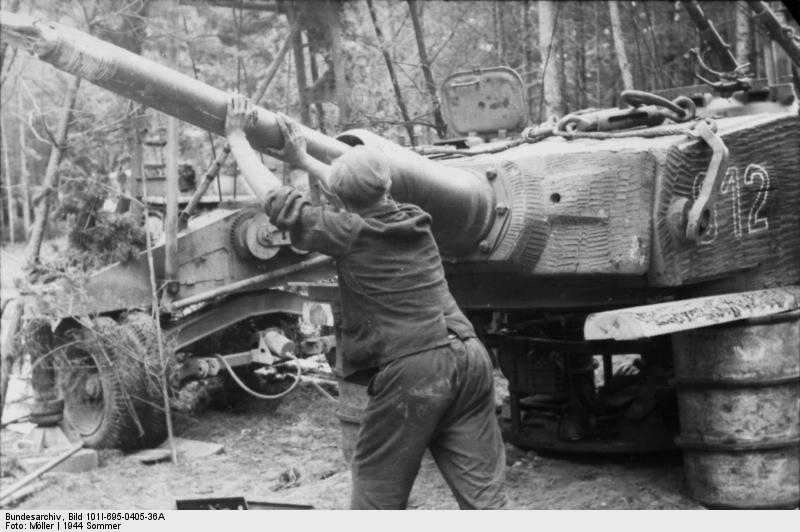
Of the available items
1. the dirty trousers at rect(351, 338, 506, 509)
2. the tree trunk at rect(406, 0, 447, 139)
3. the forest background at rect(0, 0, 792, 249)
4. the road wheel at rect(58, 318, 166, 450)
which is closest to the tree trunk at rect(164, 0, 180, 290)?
the forest background at rect(0, 0, 792, 249)

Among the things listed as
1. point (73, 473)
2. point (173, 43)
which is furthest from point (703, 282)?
point (73, 473)

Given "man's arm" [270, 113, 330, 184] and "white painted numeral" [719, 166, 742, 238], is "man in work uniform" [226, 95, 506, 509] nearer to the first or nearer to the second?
"man's arm" [270, 113, 330, 184]

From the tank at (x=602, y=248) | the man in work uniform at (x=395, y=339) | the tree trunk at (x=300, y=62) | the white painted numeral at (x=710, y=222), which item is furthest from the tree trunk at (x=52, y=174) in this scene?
the white painted numeral at (x=710, y=222)

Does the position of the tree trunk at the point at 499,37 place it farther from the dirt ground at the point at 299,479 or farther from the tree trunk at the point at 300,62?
the dirt ground at the point at 299,479

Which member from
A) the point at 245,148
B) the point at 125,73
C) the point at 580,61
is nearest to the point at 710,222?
the point at 245,148

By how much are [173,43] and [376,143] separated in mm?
2925

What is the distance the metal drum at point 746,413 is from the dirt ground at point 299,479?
298 mm

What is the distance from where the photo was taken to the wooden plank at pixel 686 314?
183 inches

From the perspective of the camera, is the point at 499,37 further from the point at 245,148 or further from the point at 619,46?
the point at 245,148

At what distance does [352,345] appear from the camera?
3932 mm

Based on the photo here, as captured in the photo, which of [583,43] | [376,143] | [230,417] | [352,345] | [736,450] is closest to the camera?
[352,345]

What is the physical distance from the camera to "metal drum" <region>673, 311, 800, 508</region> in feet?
17.7

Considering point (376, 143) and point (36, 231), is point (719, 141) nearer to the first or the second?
point (376, 143)

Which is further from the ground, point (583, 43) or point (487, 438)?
point (583, 43)
